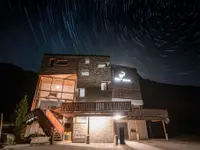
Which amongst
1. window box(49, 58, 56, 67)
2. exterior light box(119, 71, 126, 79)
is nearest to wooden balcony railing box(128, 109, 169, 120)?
exterior light box(119, 71, 126, 79)

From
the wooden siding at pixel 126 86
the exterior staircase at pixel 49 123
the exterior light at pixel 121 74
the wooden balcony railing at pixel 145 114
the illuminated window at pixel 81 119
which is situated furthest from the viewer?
the exterior light at pixel 121 74

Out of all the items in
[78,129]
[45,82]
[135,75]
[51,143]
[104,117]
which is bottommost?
[51,143]

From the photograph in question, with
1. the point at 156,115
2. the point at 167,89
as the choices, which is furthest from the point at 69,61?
the point at 167,89

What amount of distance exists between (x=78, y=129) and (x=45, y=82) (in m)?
10.1

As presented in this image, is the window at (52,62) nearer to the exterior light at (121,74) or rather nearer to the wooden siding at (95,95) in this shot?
the wooden siding at (95,95)

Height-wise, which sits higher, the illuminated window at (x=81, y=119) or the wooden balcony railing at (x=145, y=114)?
the wooden balcony railing at (x=145, y=114)

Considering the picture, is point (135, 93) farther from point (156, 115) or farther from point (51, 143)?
point (51, 143)

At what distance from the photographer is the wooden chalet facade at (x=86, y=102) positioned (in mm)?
14328

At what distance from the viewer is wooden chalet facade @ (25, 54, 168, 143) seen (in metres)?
14.3

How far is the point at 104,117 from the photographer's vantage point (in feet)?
53.0

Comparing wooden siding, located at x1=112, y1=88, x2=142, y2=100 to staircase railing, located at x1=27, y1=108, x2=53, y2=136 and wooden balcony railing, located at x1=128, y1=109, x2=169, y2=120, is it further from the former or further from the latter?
staircase railing, located at x1=27, y1=108, x2=53, y2=136

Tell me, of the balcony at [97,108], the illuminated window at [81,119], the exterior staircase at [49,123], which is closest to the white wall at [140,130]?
the balcony at [97,108]

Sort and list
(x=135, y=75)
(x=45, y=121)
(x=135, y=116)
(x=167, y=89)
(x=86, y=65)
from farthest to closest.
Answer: (x=167, y=89), (x=135, y=75), (x=86, y=65), (x=135, y=116), (x=45, y=121)

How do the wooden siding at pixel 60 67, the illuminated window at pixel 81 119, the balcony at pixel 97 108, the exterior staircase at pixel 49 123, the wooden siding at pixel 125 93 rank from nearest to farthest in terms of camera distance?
the exterior staircase at pixel 49 123
the balcony at pixel 97 108
the illuminated window at pixel 81 119
the wooden siding at pixel 60 67
the wooden siding at pixel 125 93
